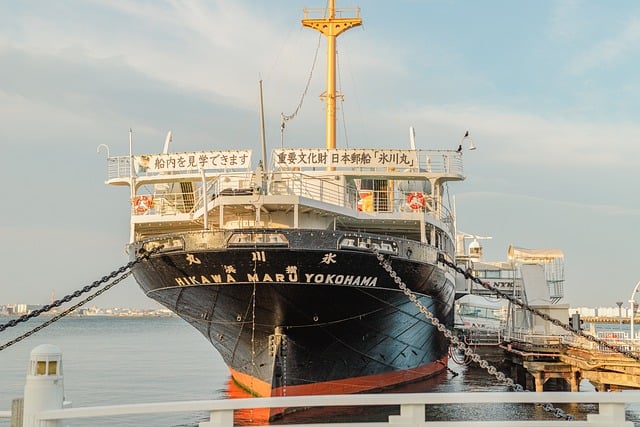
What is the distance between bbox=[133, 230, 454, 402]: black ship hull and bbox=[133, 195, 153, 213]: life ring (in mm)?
2447

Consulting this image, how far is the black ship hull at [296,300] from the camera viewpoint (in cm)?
1923

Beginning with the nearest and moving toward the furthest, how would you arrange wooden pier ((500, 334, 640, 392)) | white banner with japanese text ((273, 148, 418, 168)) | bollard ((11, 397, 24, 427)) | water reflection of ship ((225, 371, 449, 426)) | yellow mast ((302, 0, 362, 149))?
bollard ((11, 397, 24, 427)) < water reflection of ship ((225, 371, 449, 426)) < wooden pier ((500, 334, 640, 392)) < white banner with japanese text ((273, 148, 418, 168)) < yellow mast ((302, 0, 362, 149))

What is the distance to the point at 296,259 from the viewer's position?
19.1 metres

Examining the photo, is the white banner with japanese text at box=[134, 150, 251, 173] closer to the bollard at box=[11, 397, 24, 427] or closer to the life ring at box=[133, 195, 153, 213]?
the life ring at box=[133, 195, 153, 213]

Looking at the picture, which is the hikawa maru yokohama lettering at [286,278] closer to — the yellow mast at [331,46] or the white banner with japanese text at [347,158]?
the white banner with japanese text at [347,158]

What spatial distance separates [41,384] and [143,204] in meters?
18.8

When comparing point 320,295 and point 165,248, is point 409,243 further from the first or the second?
point 165,248

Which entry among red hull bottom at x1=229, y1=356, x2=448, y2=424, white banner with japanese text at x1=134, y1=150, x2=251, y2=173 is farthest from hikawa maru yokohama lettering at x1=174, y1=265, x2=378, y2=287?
white banner with japanese text at x1=134, y1=150, x2=251, y2=173

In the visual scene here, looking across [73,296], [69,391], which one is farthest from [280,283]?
[69,391]

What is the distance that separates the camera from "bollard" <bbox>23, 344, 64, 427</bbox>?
6.68 metres

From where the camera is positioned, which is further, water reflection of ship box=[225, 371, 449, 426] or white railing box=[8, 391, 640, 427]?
water reflection of ship box=[225, 371, 449, 426]

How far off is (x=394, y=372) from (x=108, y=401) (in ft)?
38.3

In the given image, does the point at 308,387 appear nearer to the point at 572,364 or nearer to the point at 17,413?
the point at 572,364

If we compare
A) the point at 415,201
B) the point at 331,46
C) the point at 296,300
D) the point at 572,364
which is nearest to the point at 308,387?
the point at 296,300
